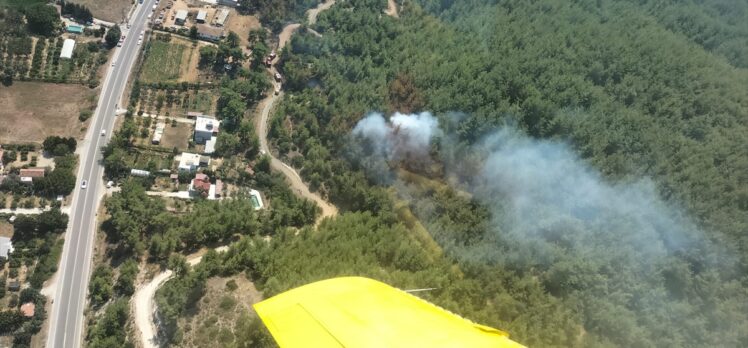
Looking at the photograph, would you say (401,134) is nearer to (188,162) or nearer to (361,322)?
(188,162)

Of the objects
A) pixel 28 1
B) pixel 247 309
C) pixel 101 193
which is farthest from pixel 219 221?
pixel 28 1

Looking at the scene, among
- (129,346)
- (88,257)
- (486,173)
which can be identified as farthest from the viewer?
(486,173)

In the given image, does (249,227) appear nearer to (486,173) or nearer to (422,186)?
(422,186)

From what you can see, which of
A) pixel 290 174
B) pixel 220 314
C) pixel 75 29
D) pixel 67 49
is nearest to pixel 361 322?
pixel 220 314

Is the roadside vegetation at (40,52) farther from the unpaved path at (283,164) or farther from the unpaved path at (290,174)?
the unpaved path at (290,174)

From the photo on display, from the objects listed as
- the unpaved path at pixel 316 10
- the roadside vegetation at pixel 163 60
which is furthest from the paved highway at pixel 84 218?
the unpaved path at pixel 316 10

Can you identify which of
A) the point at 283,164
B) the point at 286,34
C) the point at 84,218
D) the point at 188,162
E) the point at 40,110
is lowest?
the point at 84,218

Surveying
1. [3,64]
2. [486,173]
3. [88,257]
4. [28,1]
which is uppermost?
[486,173]
